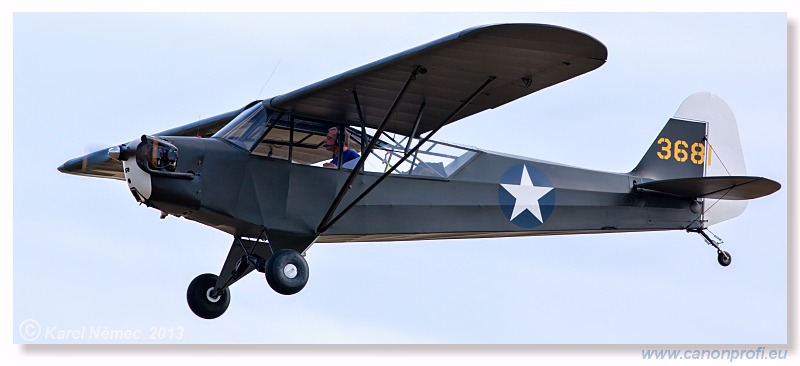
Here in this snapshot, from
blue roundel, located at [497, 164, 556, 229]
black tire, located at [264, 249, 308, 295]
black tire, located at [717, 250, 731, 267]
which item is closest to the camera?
black tire, located at [264, 249, 308, 295]

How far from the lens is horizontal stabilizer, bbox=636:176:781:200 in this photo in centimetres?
1358

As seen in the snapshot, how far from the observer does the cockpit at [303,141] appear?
1227 cm

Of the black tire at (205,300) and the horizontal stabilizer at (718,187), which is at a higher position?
the horizontal stabilizer at (718,187)

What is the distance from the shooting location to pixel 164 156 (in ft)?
38.0

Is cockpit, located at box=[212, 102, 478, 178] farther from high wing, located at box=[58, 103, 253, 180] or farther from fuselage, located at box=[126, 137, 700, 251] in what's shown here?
high wing, located at box=[58, 103, 253, 180]

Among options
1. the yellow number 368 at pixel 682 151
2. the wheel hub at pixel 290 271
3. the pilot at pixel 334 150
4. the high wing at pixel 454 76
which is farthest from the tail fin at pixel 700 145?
the wheel hub at pixel 290 271

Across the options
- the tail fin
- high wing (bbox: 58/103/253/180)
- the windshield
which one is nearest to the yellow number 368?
the tail fin

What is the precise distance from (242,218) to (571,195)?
373 centimetres

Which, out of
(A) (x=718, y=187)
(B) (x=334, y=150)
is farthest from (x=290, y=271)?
(A) (x=718, y=187)

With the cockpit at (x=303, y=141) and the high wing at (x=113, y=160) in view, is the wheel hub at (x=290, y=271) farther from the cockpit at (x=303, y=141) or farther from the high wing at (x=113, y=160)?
the high wing at (x=113, y=160)

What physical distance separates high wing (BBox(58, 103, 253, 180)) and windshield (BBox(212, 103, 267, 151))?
6.66 ft

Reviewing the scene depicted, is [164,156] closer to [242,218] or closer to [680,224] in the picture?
[242,218]

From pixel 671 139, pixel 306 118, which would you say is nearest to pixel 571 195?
pixel 671 139

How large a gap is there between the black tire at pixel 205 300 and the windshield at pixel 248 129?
1.47m
